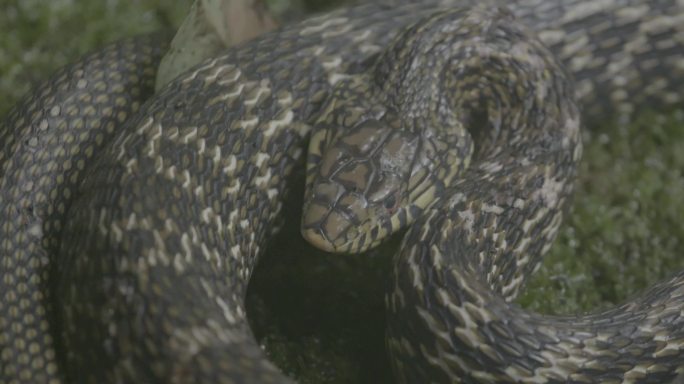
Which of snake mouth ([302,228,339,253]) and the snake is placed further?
snake mouth ([302,228,339,253])

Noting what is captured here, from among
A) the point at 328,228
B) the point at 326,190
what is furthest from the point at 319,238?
the point at 326,190

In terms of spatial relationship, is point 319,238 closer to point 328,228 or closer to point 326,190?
point 328,228

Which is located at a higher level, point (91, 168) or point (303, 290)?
point (91, 168)

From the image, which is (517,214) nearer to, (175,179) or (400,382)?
(400,382)

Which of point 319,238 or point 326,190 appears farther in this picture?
point 326,190

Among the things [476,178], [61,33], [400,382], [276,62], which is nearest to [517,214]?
[476,178]

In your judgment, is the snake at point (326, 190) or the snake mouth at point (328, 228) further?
the snake mouth at point (328, 228)
